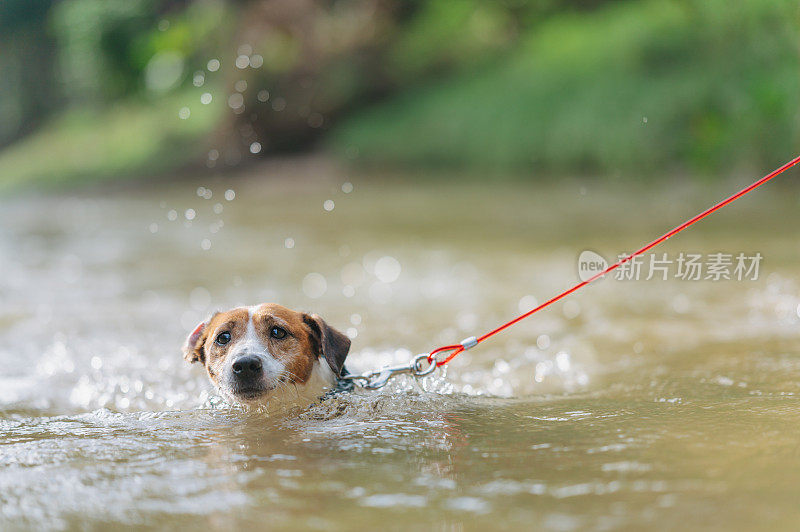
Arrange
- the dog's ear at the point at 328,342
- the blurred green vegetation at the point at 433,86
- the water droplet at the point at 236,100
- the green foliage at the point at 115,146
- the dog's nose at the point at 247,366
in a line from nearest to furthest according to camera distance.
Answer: the dog's nose at the point at 247,366 < the dog's ear at the point at 328,342 < the blurred green vegetation at the point at 433,86 < the water droplet at the point at 236,100 < the green foliage at the point at 115,146

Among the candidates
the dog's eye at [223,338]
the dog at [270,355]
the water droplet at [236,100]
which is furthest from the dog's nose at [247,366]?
the water droplet at [236,100]

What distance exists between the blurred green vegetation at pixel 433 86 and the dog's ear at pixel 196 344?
674 centimetres

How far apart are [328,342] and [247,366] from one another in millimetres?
595

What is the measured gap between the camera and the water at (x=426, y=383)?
2.80 metres

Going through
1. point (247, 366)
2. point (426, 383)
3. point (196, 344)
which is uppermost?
point (196, 344)

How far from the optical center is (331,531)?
257 cm

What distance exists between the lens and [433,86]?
1947 cm

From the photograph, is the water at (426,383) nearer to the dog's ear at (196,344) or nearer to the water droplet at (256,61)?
the dog's ear at (196,344)

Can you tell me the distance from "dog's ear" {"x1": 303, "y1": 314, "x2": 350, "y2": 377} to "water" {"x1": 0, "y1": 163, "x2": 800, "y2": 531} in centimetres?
27

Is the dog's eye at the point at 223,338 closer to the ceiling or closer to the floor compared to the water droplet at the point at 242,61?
closer to the floor

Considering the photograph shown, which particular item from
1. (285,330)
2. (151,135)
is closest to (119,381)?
(285,330)

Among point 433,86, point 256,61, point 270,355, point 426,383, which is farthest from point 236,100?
point 270,355

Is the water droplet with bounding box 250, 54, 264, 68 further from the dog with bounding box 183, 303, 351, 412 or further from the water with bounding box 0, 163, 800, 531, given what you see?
the dog with bounding box 183, 303, 351, 412

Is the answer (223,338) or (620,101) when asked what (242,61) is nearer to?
(620,101)
